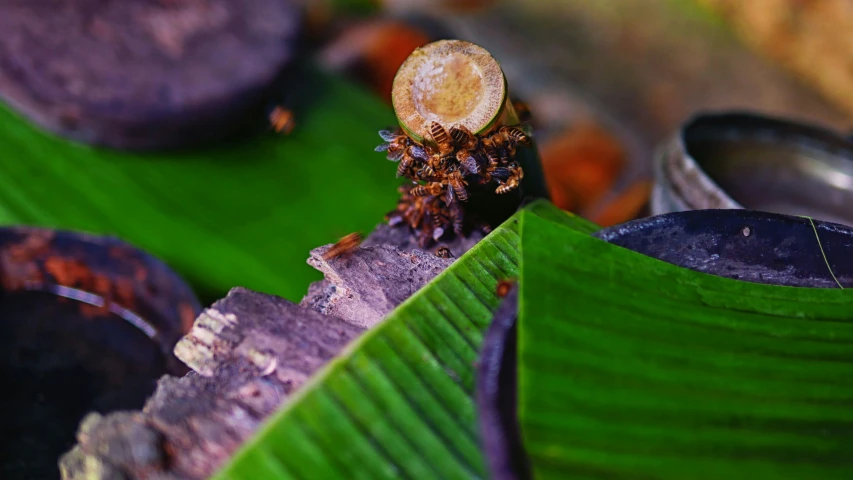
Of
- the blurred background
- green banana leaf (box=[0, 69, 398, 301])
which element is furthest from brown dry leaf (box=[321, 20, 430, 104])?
green banana leaf (box=[0, 69, 398, 301])

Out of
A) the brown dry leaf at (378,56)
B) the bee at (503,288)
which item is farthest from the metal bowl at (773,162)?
the brown dry leaf at (378,56)

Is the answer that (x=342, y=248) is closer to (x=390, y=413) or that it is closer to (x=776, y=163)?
(x=390, y=413)

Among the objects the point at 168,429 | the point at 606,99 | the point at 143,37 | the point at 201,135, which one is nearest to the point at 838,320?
the point at 168,429

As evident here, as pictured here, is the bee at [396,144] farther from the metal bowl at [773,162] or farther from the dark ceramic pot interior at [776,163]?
the dark ceramic pot interior at [776,163]

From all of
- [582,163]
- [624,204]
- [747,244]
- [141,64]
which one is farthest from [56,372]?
[582,163]

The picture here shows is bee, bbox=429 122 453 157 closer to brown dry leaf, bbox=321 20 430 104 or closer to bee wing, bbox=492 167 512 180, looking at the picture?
bee wing, bbox=492 167 512 180

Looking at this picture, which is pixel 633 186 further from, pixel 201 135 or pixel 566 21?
pixel 201 135
